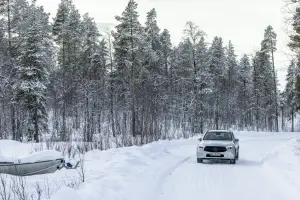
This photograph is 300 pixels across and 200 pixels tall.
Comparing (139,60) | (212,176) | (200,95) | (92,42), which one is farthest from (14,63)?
(212,176)

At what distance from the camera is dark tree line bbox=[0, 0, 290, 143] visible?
36.9 meters

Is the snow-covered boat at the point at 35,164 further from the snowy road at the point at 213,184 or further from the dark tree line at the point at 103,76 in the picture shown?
the dark tree line at the point at 103,76

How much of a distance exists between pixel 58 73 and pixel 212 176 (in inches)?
1782

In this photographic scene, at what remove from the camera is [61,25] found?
5184 centimetres

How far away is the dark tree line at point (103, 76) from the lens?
121 ft

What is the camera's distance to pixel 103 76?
57750 millimetres

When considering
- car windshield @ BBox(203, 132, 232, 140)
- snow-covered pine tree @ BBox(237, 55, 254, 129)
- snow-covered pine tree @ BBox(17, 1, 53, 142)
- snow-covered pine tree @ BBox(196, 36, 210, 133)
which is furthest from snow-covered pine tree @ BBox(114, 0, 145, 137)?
snow-covered pine tree @ BBox(237, 55, 254, 129)

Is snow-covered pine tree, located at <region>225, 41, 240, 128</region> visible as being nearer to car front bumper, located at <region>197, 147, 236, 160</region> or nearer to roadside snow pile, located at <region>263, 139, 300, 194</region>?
car front bumper, located at <region>197, 147, 236, 160</region>

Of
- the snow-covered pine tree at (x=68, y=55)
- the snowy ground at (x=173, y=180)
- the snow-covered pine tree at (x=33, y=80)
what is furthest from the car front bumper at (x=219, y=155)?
the snow-covered pine tree at (x=68, y=55)

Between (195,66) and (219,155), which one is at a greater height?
(195,66)

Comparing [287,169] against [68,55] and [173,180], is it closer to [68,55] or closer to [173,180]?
[173,180]

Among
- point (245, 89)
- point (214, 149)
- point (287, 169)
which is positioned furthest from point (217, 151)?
point (245, 89)

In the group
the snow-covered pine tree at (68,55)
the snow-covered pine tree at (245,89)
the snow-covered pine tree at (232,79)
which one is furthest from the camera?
the snow-covered pine tree at (245,89)

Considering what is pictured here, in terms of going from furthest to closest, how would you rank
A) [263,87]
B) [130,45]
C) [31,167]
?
[263,87]
[130,45]
[31,167]
